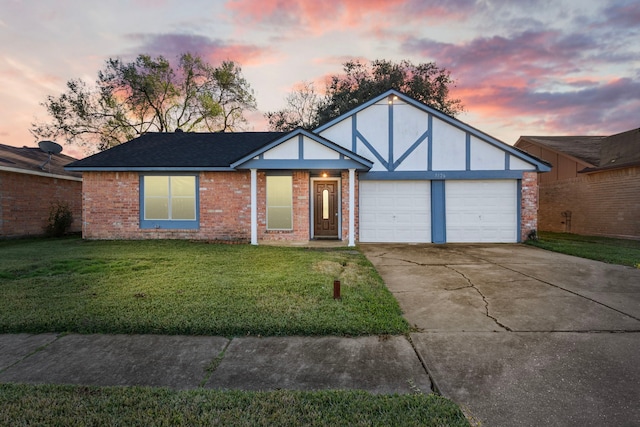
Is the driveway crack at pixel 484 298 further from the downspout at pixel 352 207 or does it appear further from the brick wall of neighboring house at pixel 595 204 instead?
the brick wall of neighboring house at pixel 595 204

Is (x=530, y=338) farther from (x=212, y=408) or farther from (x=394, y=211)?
(x=394, y=211)

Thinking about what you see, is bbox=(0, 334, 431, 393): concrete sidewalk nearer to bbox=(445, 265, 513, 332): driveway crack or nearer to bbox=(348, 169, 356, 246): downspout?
bbox=(445, 265, 513, 332): driveway crack

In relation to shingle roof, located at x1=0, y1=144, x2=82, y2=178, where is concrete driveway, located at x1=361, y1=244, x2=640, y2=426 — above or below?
below

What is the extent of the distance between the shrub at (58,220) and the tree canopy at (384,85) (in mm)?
17868

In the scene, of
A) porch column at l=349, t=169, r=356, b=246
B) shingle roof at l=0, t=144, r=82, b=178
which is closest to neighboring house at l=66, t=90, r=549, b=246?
porch column at l=349, t=169, r=356, b=246

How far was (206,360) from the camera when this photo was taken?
317 centimetres

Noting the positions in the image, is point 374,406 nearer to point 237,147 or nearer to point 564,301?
point 564,301

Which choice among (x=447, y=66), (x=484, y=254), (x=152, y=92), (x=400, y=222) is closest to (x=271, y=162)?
(x=400, y=222)

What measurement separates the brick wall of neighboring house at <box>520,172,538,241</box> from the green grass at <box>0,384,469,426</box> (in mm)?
11819

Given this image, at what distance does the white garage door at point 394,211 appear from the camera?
12.2 meters

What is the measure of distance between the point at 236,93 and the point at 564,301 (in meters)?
29.0

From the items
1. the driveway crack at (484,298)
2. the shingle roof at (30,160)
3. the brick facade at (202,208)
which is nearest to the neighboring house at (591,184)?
the driveway crack at (484,298)

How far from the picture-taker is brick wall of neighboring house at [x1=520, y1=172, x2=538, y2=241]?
11.9m

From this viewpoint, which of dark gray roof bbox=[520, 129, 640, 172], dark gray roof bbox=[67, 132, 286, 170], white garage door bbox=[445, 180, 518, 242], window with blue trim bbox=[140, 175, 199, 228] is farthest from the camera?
dark gray roof bbox=[520, 129, 640, 172]
